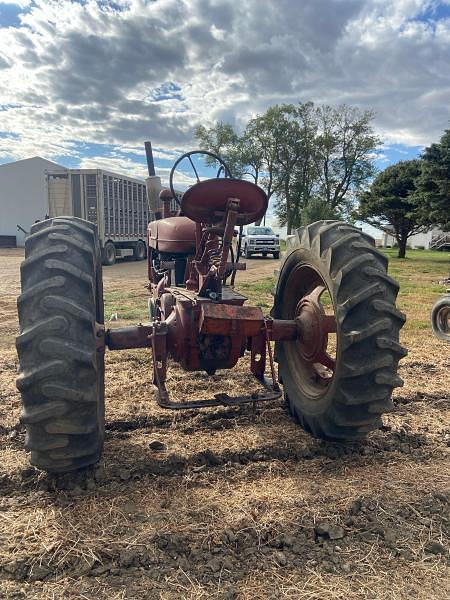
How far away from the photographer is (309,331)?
11.1 feet

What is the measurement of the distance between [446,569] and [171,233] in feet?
12.0

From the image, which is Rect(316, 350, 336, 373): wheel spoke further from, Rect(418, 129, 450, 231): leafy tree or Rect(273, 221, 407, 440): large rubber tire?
Rect(418, 129, 450, 231): leafy tree

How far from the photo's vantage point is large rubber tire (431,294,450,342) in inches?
263

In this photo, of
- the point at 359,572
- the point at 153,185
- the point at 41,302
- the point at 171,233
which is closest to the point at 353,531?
the point at 359,572

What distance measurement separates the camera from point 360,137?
40219 millimetres

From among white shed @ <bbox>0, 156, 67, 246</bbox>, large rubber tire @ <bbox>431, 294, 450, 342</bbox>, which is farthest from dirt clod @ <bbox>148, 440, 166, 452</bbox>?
→ white shed @ <bbox>0, 156, 67, 246</bbox>

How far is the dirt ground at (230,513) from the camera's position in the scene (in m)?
1.97

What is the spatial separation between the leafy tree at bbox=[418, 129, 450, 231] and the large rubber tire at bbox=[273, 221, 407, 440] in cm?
2040

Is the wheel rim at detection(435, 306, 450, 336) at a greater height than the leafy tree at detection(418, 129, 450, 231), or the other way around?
the leafy tree at detection(418, 129, 450, 231)

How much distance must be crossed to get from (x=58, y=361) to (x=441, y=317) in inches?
236

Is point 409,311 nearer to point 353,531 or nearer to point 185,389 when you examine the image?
point 185,389

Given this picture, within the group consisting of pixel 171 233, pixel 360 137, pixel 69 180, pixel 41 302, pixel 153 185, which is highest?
pixel 360 137

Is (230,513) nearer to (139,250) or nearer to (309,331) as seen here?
(309,331)

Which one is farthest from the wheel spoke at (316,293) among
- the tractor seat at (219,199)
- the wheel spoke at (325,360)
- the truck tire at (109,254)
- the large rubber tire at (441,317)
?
the truck tire at (109,254)
